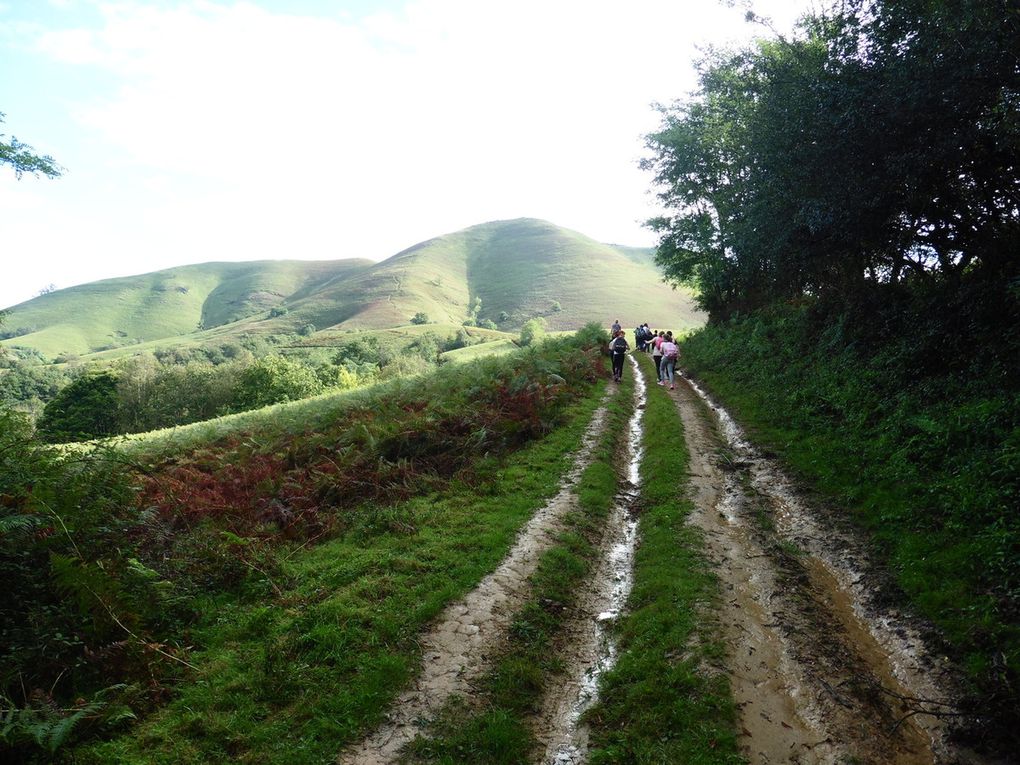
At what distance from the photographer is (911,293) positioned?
53.7ft

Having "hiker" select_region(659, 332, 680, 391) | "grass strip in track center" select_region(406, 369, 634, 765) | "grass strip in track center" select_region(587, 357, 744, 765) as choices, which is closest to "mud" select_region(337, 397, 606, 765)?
"grass strip in track center" select_region(406, 369, 634, 765)

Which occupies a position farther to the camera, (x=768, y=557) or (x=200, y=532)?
(x=200, y=532)

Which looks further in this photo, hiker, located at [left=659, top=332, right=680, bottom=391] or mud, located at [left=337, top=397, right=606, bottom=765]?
hiker, located at [left=659, top=332, right=680, bottom=391]

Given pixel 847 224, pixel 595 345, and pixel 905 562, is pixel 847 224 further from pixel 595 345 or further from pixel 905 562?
pixel 595 345

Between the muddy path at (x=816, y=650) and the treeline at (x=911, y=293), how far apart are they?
0.49 m

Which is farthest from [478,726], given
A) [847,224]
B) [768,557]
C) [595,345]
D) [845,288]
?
[595,345]

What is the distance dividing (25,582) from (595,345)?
31.1 metres

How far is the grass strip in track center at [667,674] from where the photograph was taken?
18.0 ft

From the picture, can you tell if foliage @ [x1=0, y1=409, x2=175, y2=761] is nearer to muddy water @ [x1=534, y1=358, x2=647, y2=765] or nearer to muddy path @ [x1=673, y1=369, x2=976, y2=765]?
muddy water @ [x1=534, y1=358, x2=647, y2=765]

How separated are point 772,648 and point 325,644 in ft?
20.2

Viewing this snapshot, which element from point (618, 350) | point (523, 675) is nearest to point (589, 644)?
point (523, 675)

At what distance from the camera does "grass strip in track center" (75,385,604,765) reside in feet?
18.0

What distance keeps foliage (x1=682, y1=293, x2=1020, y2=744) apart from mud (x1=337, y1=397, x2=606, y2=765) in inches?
227

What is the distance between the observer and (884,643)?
680 centimetres
